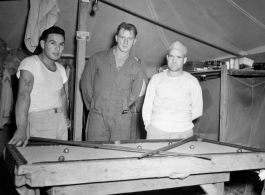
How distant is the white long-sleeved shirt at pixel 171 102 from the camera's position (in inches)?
113

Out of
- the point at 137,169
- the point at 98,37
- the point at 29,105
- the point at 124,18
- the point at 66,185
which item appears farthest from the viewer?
the point at 98,37

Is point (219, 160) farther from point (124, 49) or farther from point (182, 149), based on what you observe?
point (124, 49)

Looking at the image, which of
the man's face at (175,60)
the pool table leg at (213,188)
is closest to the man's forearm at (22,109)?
the man's face at (175,60)

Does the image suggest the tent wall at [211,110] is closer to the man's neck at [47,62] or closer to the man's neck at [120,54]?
the man's neck at [120,54]

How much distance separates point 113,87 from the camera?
3307mm

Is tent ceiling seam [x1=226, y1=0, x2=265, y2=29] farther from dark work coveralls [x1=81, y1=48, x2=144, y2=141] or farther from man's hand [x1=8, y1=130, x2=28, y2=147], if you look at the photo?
man's hand [x1=8, y1=130, x2=28, y2=147]

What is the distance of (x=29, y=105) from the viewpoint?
2.61 metres

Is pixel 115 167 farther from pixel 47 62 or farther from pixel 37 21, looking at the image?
pixel 37 21

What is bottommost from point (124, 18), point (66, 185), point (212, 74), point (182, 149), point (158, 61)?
point (66, 185)

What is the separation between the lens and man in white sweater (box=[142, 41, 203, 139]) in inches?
113

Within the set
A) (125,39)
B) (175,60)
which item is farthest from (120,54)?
(175,60)

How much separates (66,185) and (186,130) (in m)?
1.68

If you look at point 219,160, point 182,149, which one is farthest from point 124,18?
point 219,160

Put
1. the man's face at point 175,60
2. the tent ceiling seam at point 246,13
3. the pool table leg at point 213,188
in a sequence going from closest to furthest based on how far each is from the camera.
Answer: the pool table leg at point 213,188 → the man's face at point 175,60 → the tent ceiling seam at point 246,13
